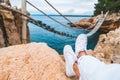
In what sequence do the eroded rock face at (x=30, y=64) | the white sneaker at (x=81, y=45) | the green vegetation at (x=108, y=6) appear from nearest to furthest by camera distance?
1. the eroded rock face at (x=30, y=64)
2. the white sneaker at (x=81, y=45)
3. the green vegetation at (x=108, y=6)

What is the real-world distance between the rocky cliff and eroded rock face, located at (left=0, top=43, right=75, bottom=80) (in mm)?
992

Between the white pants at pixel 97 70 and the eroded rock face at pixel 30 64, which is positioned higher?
the white pants at pixel 97 70

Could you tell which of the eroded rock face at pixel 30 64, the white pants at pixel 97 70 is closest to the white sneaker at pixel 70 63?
the eroded rock face at pixel 30 64

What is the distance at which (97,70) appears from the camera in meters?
1.96

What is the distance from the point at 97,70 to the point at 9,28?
2.83m

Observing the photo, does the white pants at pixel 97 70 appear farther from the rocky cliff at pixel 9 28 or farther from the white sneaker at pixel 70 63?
the rocky cliff at pixel 9 28

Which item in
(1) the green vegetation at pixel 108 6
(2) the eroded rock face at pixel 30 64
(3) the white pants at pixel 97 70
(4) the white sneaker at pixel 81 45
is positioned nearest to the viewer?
(3) the white pants at pixel 97 70

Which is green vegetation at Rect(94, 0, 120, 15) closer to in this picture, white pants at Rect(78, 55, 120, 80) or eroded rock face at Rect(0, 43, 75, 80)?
eroded rock face at Rect(0, 43, 75, 80)

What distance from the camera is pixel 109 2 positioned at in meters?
25.9

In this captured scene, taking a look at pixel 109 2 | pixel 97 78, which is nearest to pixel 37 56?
pixel 97 78

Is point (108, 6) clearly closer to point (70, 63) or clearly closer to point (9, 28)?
→ point (9, 28)

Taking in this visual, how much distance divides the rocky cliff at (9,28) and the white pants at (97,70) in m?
2.30

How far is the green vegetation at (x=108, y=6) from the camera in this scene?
25097 millimetres

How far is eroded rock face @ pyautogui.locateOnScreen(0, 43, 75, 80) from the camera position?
284 centimetres
